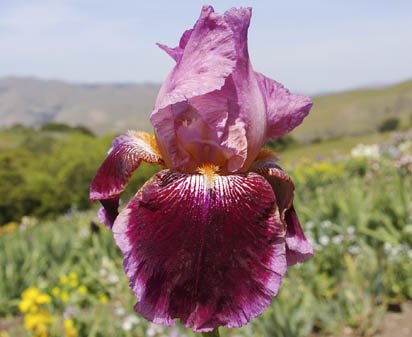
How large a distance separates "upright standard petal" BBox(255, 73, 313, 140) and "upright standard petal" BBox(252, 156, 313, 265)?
86mm

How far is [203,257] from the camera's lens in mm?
885

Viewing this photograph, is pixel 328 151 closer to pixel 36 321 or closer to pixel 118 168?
pixel 36 321

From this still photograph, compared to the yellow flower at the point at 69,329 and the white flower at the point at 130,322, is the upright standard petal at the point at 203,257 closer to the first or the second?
the white flower at the point at 130,322

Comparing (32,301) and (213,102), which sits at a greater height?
(213,102)

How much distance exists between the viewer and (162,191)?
0.96 meters

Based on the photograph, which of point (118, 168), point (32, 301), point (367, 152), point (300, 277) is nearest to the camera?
point (118, 168)

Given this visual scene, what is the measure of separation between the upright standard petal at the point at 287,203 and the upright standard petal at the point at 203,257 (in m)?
0.12

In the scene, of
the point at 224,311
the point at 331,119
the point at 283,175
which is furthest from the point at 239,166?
the point at 331,119

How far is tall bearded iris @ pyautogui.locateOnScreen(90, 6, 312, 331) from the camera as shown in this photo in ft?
2.90

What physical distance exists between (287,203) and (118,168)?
0.38 m

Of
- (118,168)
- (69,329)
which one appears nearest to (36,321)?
(69,329)

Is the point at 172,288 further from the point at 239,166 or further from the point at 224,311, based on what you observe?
the point at 239,166

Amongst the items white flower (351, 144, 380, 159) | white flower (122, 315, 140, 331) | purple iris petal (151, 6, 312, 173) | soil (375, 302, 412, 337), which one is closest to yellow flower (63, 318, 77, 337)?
white flower (122, 315, 140, 331)

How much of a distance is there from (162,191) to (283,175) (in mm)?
253
